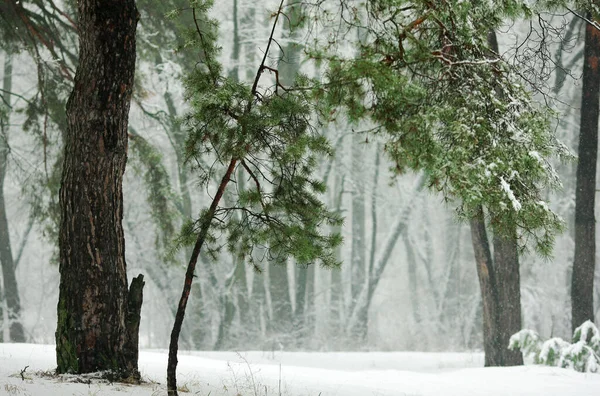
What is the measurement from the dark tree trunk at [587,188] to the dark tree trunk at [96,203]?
878cm

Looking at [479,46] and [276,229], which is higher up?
[479,46]

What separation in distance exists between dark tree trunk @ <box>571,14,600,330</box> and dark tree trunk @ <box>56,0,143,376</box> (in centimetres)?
878

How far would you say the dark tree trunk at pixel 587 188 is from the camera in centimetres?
1312

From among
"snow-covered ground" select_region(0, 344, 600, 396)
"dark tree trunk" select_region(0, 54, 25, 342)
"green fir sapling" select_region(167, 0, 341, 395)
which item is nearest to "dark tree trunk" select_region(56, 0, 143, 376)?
"snow-covered ground" select_region(0, 344, 600, 396)

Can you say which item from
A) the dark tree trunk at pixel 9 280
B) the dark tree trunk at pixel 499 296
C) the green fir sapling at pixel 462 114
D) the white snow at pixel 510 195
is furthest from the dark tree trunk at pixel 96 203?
the dark tree trunk at pixel 9 280

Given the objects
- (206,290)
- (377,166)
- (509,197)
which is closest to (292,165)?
(509,197)

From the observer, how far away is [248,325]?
84.0 feet

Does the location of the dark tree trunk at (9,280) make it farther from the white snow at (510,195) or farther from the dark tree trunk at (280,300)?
the white snow at (510,195)

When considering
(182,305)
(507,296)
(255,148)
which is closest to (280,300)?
(507,296)

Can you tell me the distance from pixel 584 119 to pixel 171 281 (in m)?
16.3

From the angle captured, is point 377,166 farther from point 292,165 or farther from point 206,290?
point 292,165

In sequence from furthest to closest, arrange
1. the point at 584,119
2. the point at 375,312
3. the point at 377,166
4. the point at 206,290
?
the point at 375,312, the point at 377,166, the point at 206,290, the point at 584,119

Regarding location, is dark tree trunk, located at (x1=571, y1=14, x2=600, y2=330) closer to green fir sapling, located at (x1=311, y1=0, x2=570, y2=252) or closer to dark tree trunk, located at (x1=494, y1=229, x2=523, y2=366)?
dark tree trunk, located at (x1=494, y1=229, x2=523, y2=366)

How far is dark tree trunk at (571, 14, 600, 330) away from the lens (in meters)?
13.1
